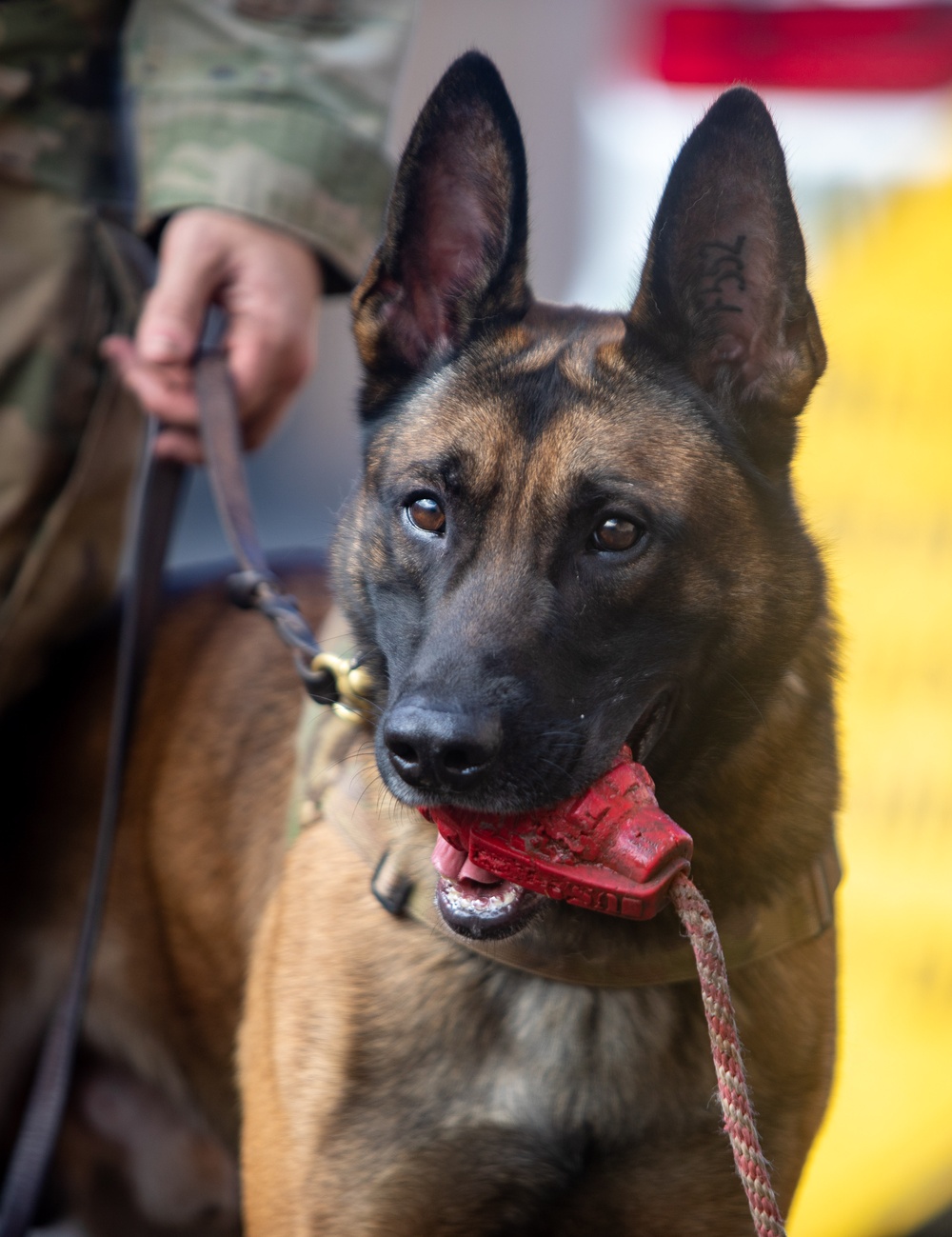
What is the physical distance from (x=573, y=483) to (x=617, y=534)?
0.28 feet

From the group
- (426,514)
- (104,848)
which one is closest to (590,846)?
(426,514)

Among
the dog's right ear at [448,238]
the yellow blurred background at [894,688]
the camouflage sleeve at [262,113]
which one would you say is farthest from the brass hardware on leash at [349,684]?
the yellow blurred background at [894,688]

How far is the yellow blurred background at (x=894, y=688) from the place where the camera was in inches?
109

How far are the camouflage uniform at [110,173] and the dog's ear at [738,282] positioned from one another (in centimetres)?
87

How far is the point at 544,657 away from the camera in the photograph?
170 cm

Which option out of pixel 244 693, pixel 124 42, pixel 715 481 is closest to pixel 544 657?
pixel 715 481

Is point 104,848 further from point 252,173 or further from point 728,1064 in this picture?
point 728,1064

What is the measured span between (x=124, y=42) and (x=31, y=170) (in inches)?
13.0

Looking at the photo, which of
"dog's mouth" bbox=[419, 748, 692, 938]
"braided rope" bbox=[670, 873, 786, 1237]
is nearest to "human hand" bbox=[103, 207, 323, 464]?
"dog's mouth" bbox=[419, 748, 692, 938]

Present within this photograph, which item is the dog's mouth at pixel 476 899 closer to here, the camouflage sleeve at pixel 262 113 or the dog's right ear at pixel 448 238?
the dog's right ear at pixel 448 238

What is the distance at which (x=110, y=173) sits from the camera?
2.62 metres

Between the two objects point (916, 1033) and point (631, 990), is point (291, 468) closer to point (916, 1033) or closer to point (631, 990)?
point (916, 1033)

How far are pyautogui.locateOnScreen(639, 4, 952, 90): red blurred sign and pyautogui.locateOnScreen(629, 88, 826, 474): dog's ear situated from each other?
4.06ft

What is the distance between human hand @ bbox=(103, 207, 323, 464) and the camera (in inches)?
94.6
